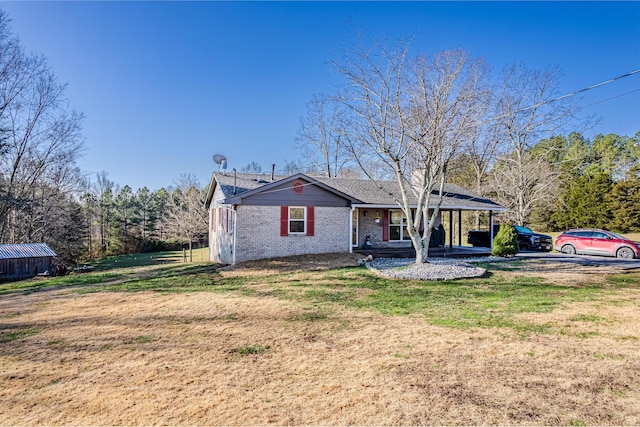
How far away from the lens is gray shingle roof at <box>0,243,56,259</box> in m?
16.0

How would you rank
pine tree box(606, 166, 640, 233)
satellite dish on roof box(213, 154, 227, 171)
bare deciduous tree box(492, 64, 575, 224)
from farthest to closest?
pine tree box(606, 166, 640, 233) < bare deciduous tree box(492, 64, 575, 224) < satellite dish on roof box(213, 154, 227, 171)

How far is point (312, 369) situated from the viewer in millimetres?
4383

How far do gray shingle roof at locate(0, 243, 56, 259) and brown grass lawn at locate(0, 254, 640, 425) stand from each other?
38.1 ft

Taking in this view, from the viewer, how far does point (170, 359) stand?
477cm

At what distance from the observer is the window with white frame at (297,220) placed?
49.7 feet

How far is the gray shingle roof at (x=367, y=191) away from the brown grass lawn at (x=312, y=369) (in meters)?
8.98

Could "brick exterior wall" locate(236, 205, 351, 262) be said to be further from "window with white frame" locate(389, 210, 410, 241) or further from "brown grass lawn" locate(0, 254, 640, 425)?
"brown grass lawn" locate(0, 254, 640, 425)

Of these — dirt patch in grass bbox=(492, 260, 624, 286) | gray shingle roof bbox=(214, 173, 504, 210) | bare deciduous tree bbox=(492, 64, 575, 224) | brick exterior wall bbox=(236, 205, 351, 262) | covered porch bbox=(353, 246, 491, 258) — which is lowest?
dirt patch in grass bbox=(492, 260, 624, 286)

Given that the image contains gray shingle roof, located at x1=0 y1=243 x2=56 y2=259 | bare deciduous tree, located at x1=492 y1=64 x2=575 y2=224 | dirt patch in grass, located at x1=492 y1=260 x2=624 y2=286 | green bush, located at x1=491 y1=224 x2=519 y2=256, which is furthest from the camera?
bare deciduous tree, located at x1=492 y1=64 x2=575 y2=224

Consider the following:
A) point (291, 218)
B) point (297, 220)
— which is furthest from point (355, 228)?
point (291, 218)

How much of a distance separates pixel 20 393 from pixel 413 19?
14.2 meters

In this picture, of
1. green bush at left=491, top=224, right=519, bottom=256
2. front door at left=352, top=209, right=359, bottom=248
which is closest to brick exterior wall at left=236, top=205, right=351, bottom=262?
front door at left=352, top=209, right=359, bottom=248

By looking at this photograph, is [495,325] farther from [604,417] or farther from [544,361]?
[604,417]

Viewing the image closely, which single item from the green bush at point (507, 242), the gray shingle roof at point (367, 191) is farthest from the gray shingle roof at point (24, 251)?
the green bush at point (507, 242)
